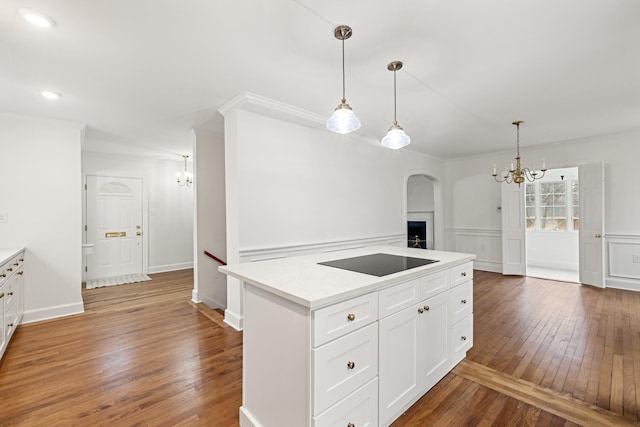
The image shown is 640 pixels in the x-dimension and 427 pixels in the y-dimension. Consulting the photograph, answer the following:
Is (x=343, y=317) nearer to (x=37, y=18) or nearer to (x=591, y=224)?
(x=37, y=18)

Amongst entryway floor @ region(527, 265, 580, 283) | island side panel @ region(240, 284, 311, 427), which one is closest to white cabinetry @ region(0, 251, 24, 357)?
island side panel @ region(240, 284, 311, 427)

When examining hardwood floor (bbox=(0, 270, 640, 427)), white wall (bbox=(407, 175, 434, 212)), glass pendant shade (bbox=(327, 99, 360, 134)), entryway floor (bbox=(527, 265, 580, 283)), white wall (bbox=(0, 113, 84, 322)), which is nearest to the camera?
hardwood floor (bbox=(0, 270, 640, 427))

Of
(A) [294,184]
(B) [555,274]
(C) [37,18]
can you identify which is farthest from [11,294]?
(B) [555,274]

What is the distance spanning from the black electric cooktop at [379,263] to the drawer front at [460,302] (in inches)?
15.1

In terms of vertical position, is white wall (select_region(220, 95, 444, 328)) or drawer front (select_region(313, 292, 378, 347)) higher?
white wall (select_region(220, 95, 444, 328))

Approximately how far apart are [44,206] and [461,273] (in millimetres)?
4784

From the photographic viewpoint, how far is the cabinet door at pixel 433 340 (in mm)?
1980

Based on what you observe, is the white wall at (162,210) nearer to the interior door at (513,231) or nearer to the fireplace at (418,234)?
the fireplace at (418,234)

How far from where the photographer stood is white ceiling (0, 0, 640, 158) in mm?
1782

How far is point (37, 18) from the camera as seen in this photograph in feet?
5.84

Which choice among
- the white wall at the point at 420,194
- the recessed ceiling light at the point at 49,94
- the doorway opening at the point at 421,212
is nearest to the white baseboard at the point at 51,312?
the recessed ceiling light at the point at 49,94

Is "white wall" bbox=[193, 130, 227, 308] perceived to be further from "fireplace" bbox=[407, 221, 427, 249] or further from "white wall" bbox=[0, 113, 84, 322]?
"fireplace" bbox=[407, 221, 427, 249]

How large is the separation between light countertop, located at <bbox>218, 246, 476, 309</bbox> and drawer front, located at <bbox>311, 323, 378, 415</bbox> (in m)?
0.22

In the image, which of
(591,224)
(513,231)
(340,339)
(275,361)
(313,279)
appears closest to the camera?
(340,339)
